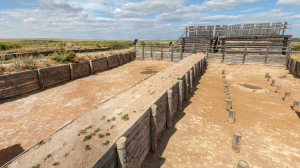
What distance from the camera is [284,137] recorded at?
6.10 m

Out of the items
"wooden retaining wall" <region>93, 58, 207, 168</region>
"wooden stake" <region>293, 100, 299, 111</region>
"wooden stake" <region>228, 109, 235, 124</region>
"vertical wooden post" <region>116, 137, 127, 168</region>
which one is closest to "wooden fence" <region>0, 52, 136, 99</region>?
"wooden retaining wall" <region>93, 58, 207, 168</region>

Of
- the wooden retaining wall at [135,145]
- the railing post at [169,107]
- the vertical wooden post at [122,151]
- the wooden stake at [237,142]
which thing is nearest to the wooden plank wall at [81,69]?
the railing post at [169,107]

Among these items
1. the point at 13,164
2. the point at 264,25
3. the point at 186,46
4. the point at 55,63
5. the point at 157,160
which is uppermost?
the point at 264,25

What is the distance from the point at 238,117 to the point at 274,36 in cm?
1750

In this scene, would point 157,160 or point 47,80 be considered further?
point 47,80

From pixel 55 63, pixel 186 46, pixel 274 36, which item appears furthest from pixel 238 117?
pixel 186 46

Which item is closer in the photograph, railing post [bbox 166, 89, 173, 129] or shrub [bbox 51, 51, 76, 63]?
railing post [bbox 166, 89, 173, 129]

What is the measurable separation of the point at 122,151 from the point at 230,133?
500 centimetres

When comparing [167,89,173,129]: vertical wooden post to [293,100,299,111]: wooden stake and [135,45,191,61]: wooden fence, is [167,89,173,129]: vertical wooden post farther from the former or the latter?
[135,45,191,61]: wooden fence

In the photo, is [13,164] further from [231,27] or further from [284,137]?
[231,27]

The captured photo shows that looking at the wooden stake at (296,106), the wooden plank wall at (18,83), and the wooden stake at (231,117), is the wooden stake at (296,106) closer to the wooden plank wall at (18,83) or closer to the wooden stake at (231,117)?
the wooden stake at (231,117)

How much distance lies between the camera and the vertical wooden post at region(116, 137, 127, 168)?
334cm

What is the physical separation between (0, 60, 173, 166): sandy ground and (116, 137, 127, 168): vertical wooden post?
4.12 metres

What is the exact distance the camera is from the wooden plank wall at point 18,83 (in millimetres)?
9145
